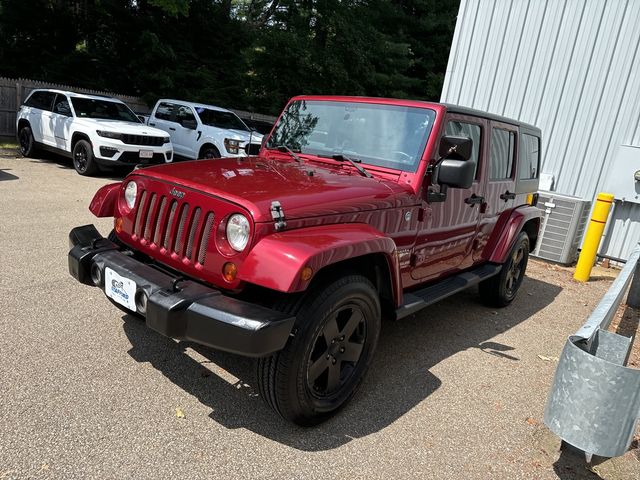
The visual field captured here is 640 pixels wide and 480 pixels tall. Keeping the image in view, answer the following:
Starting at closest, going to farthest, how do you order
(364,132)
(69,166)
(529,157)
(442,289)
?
(364,132), (442,289), (529,157), (69,166)

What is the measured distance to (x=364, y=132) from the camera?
379 cm

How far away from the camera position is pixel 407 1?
26.0 m

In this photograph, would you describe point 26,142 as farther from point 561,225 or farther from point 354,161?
point 561,225

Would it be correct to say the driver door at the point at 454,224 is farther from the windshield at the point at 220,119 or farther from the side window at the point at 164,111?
the side window at the point at 164,111

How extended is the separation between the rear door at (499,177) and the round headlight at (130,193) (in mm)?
3071

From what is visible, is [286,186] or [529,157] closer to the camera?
[286,186]

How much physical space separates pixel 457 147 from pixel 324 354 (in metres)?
1.65

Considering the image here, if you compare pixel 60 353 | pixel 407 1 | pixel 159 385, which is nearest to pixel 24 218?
pixel 60 353

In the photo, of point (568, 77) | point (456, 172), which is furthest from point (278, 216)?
point (568, 77)

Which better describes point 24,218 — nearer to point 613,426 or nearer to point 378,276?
point 378,276

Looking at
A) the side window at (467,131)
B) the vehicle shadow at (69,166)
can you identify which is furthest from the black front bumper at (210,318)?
the vehicle shadow at (69,166)

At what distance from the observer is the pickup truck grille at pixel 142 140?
1010cm

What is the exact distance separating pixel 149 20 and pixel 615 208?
1994 cm

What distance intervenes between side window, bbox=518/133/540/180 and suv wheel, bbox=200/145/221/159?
752 centimetres
